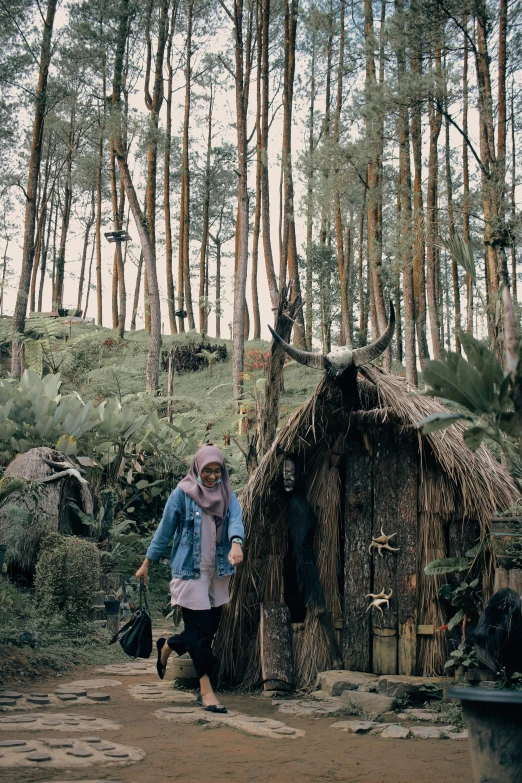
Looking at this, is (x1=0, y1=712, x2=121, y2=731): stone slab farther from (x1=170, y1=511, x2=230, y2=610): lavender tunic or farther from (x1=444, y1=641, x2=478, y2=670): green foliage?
(x1=444, y1=641, x2=478, y2=670): green foliage

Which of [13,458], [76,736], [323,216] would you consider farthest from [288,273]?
[76,736]

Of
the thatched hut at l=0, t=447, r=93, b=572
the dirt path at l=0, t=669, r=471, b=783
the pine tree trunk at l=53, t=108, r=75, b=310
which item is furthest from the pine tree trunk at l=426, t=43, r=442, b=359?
the pine tree trunk at l=53, t=108, r=75, b=310

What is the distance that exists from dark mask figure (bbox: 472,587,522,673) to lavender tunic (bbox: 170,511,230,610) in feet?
5.81

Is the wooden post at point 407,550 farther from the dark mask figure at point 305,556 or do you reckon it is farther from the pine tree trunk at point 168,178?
the pine tree trunk at point 168,178

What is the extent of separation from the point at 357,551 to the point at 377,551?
0.17 meters

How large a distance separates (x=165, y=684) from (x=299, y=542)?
1.51 m

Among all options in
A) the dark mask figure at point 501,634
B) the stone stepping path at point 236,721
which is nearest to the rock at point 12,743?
the stone stepping path at point 236,721

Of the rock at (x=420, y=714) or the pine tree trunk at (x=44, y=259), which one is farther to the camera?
the pine tree trunk at (x=44, y=259)

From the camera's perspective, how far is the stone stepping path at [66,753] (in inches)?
152

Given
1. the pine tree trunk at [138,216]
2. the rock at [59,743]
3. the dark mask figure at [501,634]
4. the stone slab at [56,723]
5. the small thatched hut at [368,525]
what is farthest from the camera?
the pine tree trunk at [138,216]

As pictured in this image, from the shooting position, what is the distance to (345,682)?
600cm

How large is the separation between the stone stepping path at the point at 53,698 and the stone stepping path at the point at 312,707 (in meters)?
1.22

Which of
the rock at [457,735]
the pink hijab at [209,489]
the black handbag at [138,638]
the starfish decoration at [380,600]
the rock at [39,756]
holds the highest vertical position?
the pink hijab at [209,489]

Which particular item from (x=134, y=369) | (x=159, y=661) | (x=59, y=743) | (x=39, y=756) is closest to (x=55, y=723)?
(x=59, y=743)
